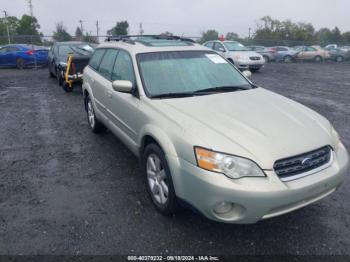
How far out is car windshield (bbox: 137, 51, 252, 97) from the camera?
3.71m

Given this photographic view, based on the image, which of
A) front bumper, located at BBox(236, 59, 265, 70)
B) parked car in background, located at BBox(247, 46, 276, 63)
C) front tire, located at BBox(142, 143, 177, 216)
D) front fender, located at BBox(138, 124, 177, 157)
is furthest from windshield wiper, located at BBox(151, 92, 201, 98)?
parked car in background, located at BBox(247, 46, 276, 63)

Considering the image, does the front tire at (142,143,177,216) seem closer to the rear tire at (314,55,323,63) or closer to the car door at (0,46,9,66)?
the car door at (0,46,9,66)

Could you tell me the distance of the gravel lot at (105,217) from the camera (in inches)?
112

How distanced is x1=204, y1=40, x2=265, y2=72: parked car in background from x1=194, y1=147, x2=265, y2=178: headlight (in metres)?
13.5

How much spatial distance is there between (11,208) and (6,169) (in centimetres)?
121

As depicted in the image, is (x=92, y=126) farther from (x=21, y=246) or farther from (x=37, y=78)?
(x=37, y=78)

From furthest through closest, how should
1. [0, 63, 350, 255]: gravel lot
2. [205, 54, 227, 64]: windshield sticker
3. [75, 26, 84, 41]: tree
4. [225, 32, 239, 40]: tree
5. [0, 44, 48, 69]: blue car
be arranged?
[225, 32, 239, 40]: tree
[75, 26, 84, 41]: tree
[0, 44, 48, 69]: blue car
[205, 54, 227, 64]: windshield sticker
[0, 63, 350, 255]: gravel lot

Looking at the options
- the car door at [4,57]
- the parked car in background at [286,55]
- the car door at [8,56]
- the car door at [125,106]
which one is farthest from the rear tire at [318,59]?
the car door at [125,106]

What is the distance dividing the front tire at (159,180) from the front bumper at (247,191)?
0.21 m

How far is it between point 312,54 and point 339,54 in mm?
2314

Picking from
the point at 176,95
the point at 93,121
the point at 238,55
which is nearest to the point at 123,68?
the point at 176,95

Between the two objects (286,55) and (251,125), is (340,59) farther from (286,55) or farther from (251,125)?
(251,125)

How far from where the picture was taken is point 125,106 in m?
3.94

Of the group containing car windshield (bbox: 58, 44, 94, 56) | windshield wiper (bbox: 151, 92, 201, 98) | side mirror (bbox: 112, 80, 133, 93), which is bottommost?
car windshield (bbox: 58, 44, 94, 56)
